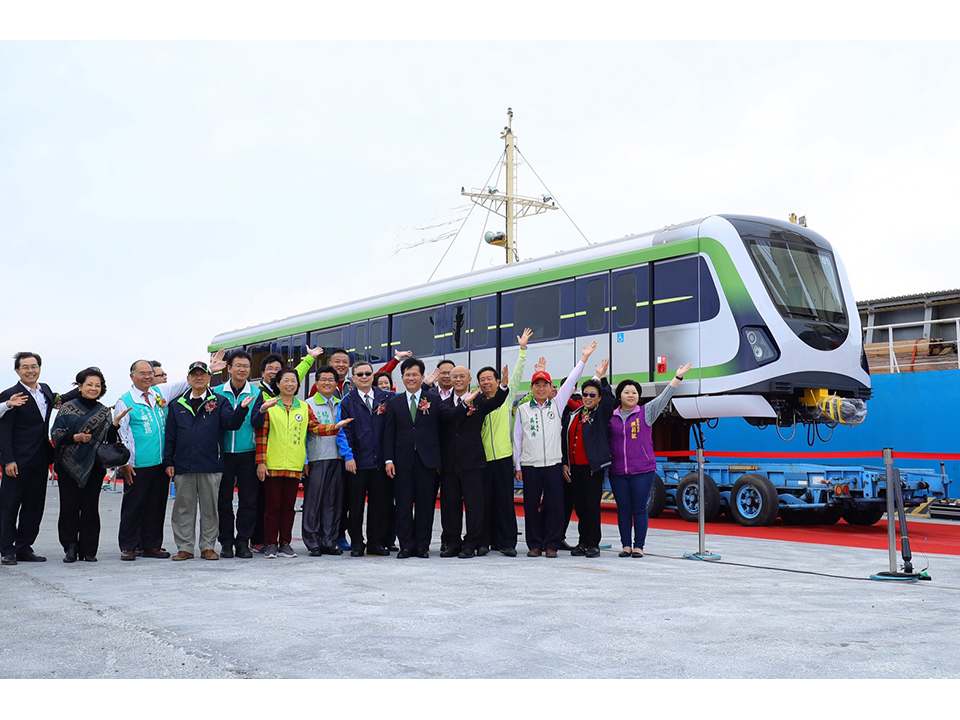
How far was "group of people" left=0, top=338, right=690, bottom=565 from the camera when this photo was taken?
25.7 feet

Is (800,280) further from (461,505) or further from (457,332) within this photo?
(461,505)

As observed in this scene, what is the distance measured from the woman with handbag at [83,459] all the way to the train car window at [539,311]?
304 inches

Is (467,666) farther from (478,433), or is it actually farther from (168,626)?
(478,433)

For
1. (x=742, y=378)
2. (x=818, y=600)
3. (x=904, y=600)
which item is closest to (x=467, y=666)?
(x=818, y=600)

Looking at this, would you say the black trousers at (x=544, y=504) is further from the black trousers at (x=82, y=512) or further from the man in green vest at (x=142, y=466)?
the black trousers at (x=82, y=512)

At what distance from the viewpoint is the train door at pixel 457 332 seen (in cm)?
1593

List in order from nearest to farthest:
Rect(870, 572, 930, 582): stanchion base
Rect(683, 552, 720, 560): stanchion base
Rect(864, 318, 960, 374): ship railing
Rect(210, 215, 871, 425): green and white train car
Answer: Rect(870, 572, 930, 582): stanchion base
Rect(683, 552, 720, 560): stanchion base
Rect(210, 215, 871, 425): green and white train car
Rect(864, 318, 960, 374): ship railing

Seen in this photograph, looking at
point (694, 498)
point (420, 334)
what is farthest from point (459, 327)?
point (694, 498)

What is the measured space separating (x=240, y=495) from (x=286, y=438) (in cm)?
65

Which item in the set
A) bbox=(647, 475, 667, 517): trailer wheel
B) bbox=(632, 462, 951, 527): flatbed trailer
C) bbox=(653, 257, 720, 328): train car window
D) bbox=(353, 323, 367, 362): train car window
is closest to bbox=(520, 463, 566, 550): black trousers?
bbox=(632, 462, 951, 527): flatbed trailer

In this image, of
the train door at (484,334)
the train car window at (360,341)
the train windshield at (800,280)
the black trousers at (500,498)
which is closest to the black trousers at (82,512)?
the black trousers at (500,498)

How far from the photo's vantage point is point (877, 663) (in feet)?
13.1

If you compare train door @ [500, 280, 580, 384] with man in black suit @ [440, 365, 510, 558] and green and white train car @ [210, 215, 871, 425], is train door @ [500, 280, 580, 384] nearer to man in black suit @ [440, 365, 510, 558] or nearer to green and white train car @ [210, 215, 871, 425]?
green and white train car @ [210, 215, 871, 425]

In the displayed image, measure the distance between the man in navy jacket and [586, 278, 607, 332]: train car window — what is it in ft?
18.5
